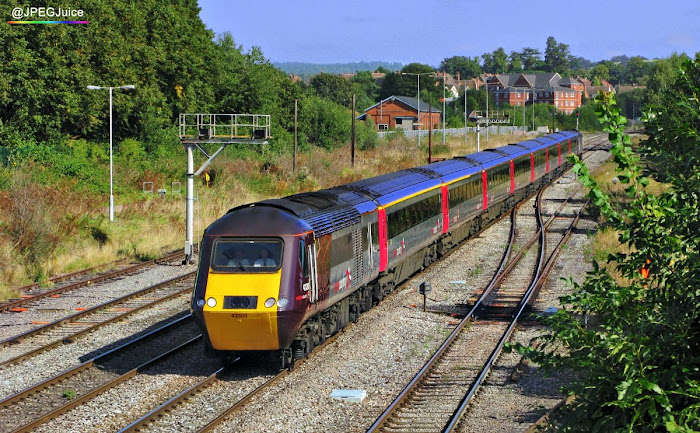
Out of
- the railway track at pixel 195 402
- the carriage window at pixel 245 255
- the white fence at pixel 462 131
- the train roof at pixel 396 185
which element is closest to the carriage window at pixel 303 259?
the carriage window at pixel 245 255

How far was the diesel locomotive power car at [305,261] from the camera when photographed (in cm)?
1411

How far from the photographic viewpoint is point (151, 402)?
44.0ft

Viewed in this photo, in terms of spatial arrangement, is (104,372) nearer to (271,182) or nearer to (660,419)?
(660,419)

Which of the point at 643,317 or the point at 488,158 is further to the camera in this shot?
the point at 488,158

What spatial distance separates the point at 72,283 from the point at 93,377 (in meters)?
9.97

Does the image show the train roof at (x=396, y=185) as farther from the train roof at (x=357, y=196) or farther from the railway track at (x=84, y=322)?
the railway track at (x=84, y=322)

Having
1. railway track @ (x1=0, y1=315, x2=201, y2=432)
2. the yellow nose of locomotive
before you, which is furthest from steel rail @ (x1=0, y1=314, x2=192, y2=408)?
the yellow nose of locomotive

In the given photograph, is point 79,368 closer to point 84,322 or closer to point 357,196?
point 84,322

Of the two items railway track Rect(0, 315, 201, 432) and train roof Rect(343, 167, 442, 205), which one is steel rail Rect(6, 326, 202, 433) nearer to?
railway track Rect(0, 315, 201, 432)

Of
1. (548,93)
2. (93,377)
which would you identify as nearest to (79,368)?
(93,377)

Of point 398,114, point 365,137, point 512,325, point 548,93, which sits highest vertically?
point 548,93

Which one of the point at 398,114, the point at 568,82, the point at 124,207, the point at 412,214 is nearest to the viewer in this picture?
the point at 412,214

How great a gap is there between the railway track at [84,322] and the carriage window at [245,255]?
460 cm

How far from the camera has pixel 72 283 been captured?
955 inches
